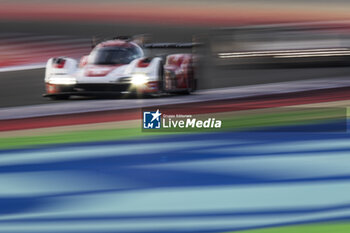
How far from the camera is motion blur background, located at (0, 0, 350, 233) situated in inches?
88.6

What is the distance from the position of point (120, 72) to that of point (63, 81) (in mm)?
248

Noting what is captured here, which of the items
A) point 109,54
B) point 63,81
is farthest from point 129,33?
point 63,81

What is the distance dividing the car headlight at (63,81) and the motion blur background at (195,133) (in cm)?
6

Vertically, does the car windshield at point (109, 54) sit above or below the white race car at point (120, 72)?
above

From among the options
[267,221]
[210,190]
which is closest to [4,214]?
[210,190]

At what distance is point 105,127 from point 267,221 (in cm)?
80

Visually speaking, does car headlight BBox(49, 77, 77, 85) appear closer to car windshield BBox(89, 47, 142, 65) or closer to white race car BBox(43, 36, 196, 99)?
white race car BBox(43, 36, 196, 99)

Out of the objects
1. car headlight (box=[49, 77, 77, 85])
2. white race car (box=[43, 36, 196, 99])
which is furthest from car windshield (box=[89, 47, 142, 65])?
car headlight (box=[49, 77, 77, 85])

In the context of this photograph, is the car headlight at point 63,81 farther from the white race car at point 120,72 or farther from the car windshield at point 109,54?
the car windshield at point 109,54

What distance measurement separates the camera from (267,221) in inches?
89.0

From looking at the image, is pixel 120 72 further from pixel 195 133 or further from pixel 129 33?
pixel 195 133

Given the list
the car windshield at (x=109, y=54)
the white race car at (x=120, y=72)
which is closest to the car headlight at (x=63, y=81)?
the white race car at (x=120, y=72)

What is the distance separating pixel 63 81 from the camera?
2311mm

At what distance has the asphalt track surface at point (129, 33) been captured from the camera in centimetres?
230
